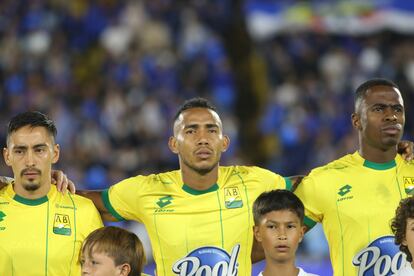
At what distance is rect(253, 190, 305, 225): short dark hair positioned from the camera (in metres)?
6.25

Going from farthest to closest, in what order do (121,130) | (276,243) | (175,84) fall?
(175,84) < (121,130) < (276,243)

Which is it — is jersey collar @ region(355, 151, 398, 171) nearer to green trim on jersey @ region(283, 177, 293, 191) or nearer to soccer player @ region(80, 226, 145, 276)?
green trim on jersey @ region(283, 177, 293, 191)

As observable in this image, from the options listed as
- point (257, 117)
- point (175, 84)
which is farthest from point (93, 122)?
point (257, 117)

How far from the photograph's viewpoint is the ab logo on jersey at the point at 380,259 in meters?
6.49

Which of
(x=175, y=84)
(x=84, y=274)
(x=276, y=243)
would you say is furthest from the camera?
(x=175, y=84)

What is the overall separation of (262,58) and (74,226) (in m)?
10.1

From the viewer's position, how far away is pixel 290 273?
6.22 meters

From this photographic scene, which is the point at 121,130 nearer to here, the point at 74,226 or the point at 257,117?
the point at 257,117

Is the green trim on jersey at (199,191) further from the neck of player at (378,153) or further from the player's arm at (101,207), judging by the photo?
the neck of player at (378,153)

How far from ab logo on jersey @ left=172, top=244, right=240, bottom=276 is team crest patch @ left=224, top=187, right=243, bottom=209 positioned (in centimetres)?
28

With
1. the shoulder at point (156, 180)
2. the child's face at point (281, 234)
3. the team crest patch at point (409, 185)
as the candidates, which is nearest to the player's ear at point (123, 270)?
the child's face at point (281, 234)

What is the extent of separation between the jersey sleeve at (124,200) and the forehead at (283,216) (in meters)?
0.95

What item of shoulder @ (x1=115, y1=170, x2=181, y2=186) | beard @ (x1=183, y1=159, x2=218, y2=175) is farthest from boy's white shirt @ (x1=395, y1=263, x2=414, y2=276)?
shoulder @ (x1=115, y1=170, x2=181, y2=186)

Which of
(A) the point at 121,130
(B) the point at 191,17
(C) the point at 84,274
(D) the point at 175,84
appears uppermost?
(B) the point at 191,17
